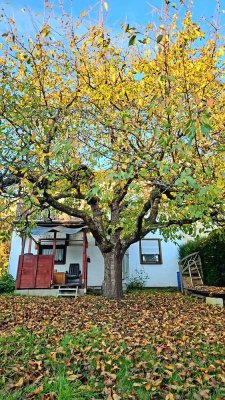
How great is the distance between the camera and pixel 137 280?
16188 mm

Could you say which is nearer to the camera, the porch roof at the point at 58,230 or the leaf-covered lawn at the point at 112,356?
the leaf-covered lawn at the point at 112,356

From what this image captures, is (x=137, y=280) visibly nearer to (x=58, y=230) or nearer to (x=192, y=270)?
(x=192, y=270)

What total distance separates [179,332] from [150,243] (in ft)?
37.5

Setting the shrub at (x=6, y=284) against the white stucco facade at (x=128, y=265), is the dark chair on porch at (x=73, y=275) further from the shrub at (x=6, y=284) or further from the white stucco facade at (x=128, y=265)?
the shrub at (x=6, y=284)

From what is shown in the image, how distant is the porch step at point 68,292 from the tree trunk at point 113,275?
3.15 metres

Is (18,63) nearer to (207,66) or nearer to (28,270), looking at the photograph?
(207,66)

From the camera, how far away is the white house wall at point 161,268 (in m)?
16.4

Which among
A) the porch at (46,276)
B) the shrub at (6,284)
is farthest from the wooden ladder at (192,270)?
the shrub at (6,284)

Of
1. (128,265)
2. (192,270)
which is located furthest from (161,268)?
(192,270)

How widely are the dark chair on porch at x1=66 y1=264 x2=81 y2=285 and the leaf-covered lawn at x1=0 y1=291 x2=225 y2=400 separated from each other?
24.4ft

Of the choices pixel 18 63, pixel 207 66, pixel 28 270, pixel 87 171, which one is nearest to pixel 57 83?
pixel 18 63

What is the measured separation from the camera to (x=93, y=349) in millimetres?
4730

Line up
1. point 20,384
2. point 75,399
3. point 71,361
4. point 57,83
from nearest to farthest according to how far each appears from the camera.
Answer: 1. point 75,399
2. point 20,384
3. point 71,361
4. point 57,83

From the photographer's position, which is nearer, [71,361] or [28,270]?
[71,361]
